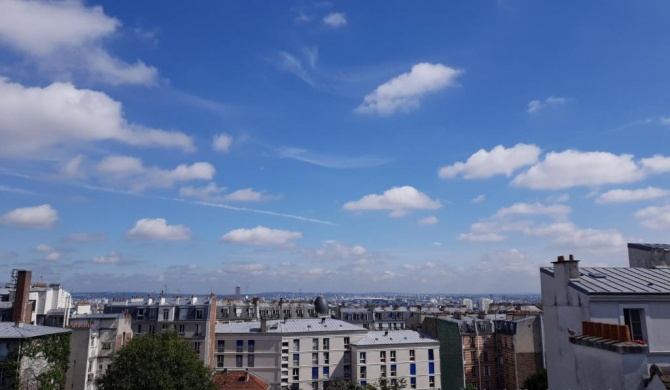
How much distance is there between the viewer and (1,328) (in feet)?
131

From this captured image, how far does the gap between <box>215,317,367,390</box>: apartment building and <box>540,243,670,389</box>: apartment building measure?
195ft

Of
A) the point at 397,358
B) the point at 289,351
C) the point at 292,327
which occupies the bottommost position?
the point at 397,358

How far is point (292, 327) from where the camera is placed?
256ft

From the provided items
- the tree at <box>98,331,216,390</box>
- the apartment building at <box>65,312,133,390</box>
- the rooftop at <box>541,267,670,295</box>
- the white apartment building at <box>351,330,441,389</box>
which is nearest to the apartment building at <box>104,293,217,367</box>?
the apartment building at <box>65,312,133,390</box>

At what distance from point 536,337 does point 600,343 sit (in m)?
71.7

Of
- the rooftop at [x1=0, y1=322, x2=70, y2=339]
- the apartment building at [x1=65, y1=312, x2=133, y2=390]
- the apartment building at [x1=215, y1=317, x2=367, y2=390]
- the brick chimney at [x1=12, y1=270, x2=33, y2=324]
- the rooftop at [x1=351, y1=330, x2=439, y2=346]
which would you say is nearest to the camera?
the rooftop at [x1=0, y1=322, x2=70, y2=339]

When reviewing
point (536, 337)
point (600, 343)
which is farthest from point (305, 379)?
point (600, 343)

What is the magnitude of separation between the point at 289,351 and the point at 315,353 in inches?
163

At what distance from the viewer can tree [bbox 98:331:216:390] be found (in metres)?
41.8

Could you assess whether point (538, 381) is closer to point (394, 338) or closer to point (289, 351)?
point (394, 338)

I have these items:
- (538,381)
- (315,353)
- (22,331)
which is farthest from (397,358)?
(22,331)

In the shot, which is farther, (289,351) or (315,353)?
(315,353)

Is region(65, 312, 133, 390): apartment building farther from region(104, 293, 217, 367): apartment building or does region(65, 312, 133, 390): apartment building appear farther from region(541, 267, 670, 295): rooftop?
region(541, 267, 670, 295): rooftop

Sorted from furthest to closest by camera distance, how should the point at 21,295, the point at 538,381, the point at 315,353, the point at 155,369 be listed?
the point at 315,353, the point at 538,381, the point at 21,295, the point at 155,369
